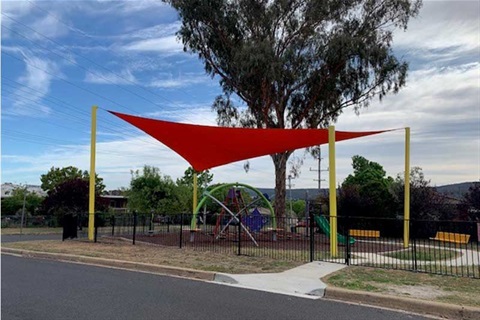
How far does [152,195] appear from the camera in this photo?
36344mm

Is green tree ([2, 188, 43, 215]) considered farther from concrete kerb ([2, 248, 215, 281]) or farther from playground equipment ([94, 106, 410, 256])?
concrete kerb ([2, 248, 215, 281])

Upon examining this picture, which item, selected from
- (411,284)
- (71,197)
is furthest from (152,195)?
(411,284)

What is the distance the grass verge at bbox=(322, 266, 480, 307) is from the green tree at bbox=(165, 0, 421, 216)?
13.6 m

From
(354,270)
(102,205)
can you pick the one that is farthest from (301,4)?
(102,205)

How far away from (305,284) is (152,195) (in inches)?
1159

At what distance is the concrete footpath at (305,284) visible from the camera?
6.49 metres

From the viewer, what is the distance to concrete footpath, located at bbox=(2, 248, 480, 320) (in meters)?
6.49

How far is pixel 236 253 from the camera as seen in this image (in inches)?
513

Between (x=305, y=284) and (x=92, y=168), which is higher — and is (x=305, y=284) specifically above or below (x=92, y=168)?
below

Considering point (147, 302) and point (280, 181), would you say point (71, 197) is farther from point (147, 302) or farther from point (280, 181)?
point (147, 302)

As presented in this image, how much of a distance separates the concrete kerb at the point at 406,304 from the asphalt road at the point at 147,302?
0.34 metres

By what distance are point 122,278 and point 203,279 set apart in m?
1.73

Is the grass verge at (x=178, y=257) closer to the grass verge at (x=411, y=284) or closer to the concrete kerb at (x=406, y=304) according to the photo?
the grass verge at (x=411, y=284)

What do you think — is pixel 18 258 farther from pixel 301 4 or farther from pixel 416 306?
pixel 301 4
